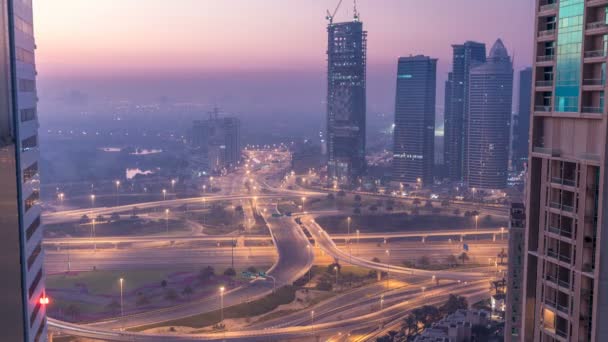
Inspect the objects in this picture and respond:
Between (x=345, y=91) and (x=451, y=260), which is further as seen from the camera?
(x=345, y=91)

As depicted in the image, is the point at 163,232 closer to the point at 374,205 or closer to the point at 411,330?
the point at 374,205

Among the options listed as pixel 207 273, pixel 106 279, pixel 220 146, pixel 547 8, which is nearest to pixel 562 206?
pixel 547 8

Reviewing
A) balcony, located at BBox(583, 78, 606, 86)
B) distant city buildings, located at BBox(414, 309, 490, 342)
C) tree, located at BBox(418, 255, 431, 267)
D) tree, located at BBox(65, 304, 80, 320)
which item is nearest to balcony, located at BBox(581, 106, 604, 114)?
balcony, located at BBox(583, 78, 606, 86)

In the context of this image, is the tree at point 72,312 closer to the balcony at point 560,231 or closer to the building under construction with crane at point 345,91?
the balcony at point 560,231

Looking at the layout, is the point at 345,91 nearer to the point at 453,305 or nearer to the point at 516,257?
the point at 453,305

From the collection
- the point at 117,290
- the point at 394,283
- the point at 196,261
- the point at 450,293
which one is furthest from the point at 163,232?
the point at 450,293

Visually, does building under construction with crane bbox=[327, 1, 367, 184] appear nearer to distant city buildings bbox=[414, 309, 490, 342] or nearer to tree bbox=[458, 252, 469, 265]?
tree bbox=[458, 252, 469, 265]

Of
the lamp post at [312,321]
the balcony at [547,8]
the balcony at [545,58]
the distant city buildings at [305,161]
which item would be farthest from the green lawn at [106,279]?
the distant city buildings at [305,161]
